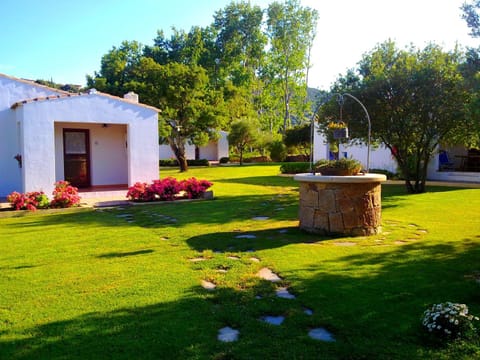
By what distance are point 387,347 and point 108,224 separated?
6.85m

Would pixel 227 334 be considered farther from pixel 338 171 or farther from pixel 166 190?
pixel 166 190

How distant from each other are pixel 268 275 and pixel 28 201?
807 centimetres

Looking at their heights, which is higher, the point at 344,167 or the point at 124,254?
the point at 344,167

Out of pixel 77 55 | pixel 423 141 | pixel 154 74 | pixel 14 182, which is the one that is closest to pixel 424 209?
pixel 423 141

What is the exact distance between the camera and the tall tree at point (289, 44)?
42531 mm

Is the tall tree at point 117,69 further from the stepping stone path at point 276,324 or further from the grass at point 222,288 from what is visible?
the stepping stone path at point 276,324

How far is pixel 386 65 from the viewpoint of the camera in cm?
1340

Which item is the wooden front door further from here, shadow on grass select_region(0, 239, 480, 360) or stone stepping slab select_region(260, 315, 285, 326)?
stone stepping slab select_region(260, 315, 285, 326)

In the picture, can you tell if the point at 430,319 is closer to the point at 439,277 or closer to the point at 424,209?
the point at 439,277

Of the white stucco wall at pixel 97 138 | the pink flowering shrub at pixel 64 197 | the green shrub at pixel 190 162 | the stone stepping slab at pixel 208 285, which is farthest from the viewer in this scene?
the green shrub at pixel 190 162

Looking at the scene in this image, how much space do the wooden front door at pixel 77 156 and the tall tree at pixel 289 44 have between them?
30.6m

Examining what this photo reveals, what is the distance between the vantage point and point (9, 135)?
13102mm

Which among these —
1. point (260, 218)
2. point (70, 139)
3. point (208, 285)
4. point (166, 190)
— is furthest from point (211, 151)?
point (208, 285)

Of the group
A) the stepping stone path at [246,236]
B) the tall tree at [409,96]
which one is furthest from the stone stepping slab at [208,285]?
the tall tree at [409,96]
